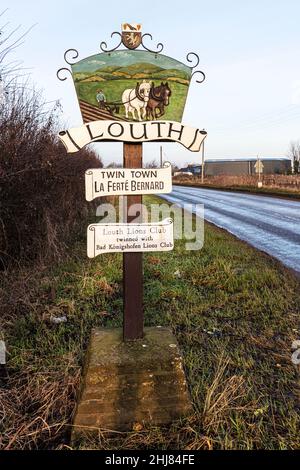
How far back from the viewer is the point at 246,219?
13.7m

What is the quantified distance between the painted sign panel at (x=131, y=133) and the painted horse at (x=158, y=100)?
0.10 meters

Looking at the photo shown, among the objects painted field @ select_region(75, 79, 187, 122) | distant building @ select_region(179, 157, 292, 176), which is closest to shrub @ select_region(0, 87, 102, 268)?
painted field @ select_region(75, 79, 187, 122)

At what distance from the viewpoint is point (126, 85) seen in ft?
10.1

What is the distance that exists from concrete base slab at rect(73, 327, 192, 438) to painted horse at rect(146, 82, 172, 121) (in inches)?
70.4

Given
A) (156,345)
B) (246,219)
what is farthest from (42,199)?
(246,219)

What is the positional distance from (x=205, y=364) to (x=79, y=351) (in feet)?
3.60

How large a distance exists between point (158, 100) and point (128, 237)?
108 centimetres

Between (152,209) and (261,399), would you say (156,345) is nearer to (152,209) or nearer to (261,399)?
(261,399)

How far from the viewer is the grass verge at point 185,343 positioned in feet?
8.32

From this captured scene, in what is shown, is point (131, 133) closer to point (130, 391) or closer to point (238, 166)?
point (130, 391)

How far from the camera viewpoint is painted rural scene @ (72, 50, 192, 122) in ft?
9.98

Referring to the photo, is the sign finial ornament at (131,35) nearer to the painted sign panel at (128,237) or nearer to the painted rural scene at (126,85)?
the painted rural scene at (126,85)

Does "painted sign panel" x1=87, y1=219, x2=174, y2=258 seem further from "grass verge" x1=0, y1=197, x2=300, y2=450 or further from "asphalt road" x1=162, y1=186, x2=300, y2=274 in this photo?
"asphalt road" x1=162, y1=186, x2=300, y2=274

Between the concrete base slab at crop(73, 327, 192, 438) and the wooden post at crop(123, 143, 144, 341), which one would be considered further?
the wooden post at crop(123, 143, 144, 341)
